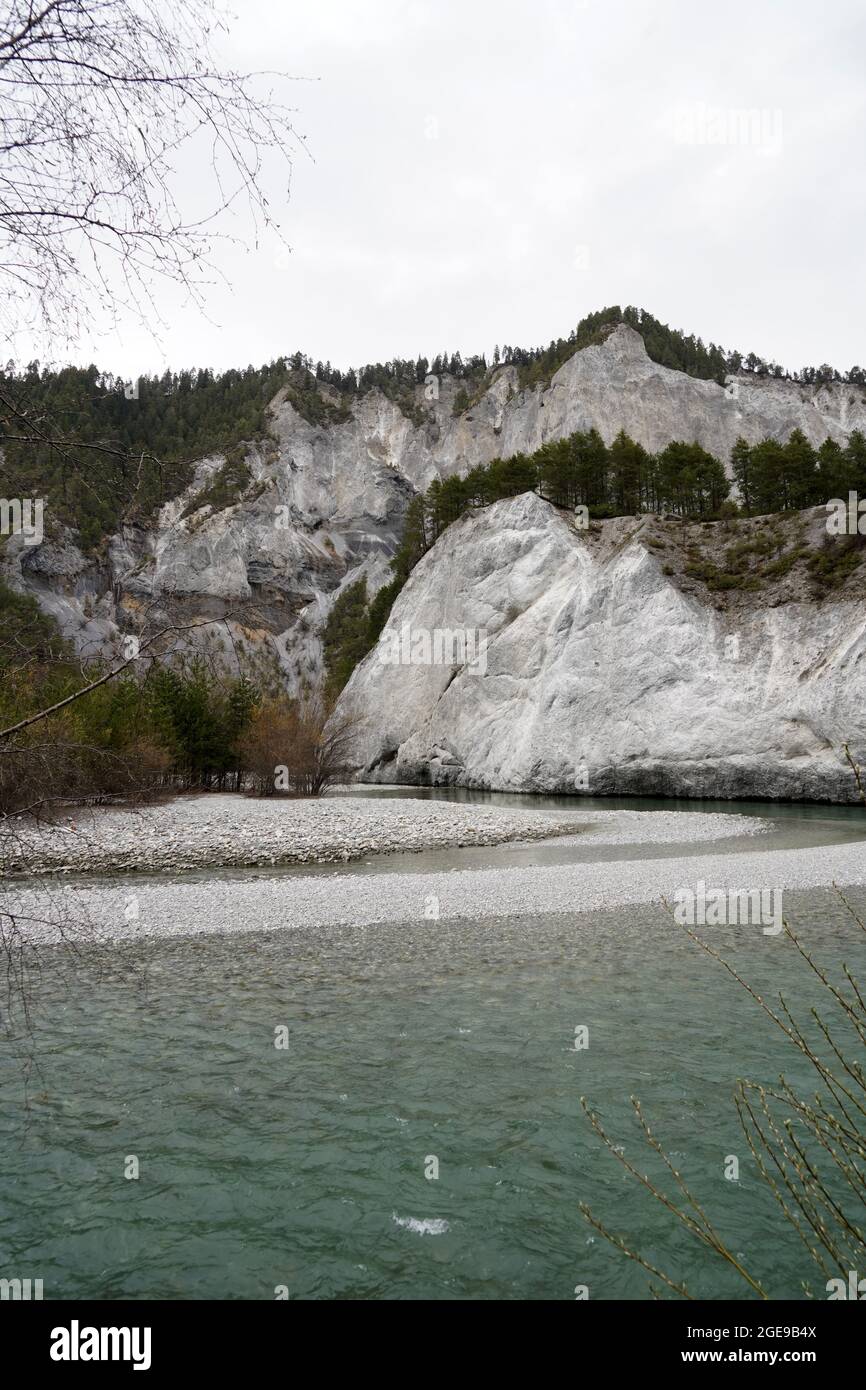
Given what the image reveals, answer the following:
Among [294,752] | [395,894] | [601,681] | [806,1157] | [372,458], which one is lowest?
[395,894]

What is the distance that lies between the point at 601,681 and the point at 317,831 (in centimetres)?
2582

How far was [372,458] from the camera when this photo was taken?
119625mm

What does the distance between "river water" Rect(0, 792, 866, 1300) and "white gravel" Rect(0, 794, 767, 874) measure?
9480 mm

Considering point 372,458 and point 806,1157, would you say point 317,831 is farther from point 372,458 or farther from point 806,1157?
point 372,458

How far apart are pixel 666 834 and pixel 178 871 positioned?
15.4m

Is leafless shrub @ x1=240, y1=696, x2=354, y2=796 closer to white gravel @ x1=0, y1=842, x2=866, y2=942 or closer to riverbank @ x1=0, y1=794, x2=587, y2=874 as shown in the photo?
riverbank @ x1=0, y1=794, x2=587, y2=874

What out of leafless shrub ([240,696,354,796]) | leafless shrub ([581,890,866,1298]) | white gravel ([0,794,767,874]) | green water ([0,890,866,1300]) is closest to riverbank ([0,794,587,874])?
white gravel ([0,794,767,874])

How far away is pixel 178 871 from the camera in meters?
20.6

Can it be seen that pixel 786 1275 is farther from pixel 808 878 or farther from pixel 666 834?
pixel 666 834

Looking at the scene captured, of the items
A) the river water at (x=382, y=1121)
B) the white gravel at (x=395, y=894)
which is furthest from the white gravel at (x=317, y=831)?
the river water at (x=382, y=1121)

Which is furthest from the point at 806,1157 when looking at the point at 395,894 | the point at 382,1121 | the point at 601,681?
the point at 601,681

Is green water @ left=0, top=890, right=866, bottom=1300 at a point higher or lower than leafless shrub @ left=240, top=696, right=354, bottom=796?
lower

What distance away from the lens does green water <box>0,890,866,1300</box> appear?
498 cm

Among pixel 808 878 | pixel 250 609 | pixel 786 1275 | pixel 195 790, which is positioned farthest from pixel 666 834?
pixel 195 790
